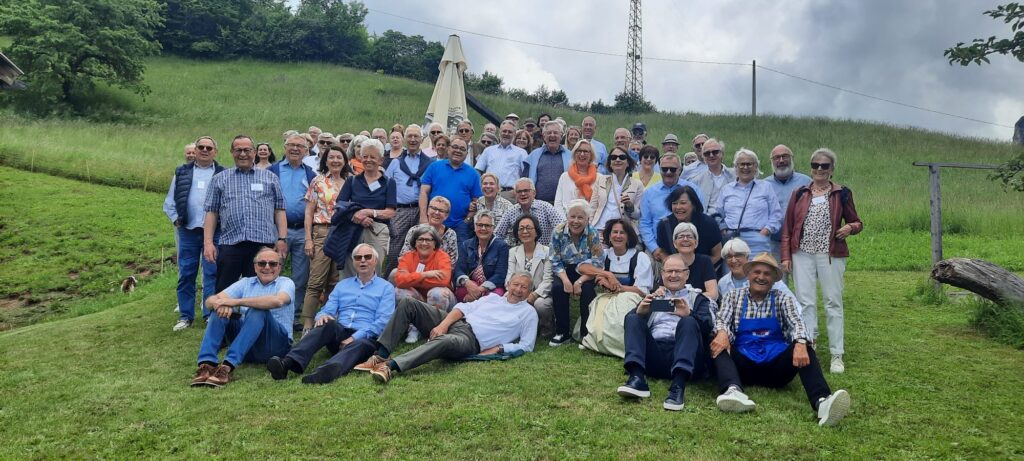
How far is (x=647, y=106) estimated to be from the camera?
131 feet

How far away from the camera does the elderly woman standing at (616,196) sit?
7.24 meters

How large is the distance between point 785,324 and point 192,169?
5936mm

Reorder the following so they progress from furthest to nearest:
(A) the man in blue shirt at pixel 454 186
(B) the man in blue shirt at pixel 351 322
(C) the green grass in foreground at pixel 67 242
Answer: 1. (C) the green grass in foreground at pixel 67 242
2. (A) the man in blue shirt at pixel 454 186
3. (B) the man in blue shirt at pixel 351 322

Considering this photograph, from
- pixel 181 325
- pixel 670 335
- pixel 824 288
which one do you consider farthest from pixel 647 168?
pixel 181 325

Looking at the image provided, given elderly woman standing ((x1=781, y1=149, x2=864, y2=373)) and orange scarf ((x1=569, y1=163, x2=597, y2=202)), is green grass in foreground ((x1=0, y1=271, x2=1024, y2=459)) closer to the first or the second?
elderly woman standing ((x1=781, y1=149, x2=864, y2=373))

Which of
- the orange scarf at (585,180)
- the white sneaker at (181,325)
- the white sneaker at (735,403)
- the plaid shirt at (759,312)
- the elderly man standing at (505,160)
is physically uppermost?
the elderly man standing at (505,160)

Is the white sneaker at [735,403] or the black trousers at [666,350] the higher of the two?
the black trousers at [666,350]

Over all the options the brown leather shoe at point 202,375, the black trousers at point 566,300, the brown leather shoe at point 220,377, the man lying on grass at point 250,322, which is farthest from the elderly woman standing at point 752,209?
the brown leather shoe at point 202,375

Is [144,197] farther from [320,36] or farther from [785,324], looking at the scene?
[320,36]

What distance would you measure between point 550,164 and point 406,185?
1.74m

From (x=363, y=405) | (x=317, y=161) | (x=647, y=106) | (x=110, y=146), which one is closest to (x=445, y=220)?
(x=317, y=161)

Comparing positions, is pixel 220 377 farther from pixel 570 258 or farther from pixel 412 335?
pixel 570 258

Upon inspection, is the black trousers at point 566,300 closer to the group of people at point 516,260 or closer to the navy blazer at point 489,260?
the group of people at point 516,260

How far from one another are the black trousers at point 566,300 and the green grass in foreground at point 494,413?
316 millimetres
